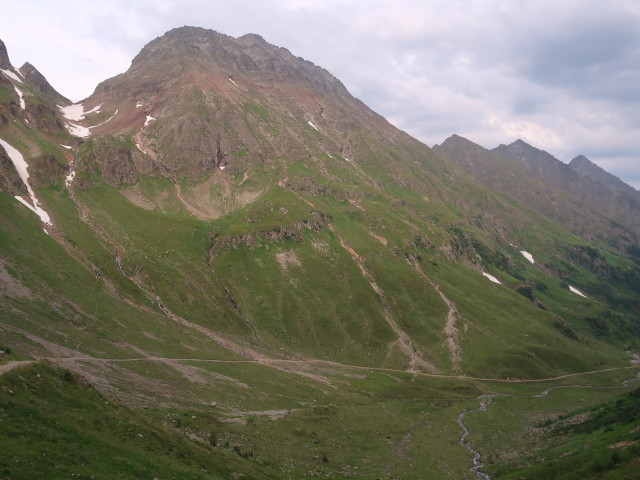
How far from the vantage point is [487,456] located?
72562 millimetres

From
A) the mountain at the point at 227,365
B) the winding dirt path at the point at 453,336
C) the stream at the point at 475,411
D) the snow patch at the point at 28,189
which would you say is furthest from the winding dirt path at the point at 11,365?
the winding dirt path at the point at 453,336

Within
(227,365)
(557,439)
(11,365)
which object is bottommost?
(557,439)

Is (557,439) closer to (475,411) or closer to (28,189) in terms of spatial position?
(475,411)

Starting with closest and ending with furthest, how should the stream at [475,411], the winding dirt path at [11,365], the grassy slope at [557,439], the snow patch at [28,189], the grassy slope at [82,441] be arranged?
the grassy slope at [82,441], the winding dirt path at [11,365], the grassy slope at [557,439], the stream at [475,411], the snow patch at [28,189]

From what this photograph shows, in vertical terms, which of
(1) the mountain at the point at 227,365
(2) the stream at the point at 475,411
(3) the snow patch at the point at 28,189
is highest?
(3) the snow patch at the point at 28,189

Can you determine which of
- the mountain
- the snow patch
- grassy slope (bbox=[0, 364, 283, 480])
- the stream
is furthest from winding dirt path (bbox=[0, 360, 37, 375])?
the snow patch

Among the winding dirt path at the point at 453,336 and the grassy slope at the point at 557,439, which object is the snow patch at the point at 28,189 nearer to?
the grassy slope at the point at 557,439

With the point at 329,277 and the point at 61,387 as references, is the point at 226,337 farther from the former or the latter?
the point at 61,387

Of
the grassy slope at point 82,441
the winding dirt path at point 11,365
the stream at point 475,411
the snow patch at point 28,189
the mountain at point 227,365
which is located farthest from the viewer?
the snow patch at point 28,189

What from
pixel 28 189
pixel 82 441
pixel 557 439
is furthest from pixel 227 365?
pixel 28 189

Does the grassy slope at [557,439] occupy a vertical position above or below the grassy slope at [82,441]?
below

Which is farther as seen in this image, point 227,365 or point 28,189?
point 28,189

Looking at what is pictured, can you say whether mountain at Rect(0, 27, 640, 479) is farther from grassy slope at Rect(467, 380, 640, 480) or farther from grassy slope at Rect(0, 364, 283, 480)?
grassy slope at Rect(467, 380, 640, 480)

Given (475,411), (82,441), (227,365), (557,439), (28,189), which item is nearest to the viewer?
(82,441)
